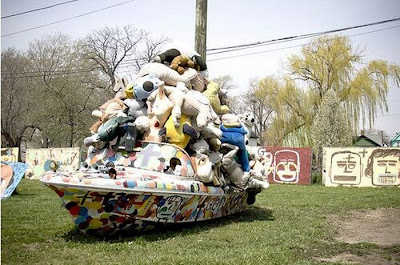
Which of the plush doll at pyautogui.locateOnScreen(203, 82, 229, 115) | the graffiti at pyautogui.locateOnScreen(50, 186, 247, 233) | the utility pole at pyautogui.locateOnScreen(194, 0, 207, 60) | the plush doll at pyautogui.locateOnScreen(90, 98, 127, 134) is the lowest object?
the graffiti at pyautogui.locateOnScreen(50, 186, 247, 233)

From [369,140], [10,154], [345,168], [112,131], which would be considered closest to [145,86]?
[112,131]

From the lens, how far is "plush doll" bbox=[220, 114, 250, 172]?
863cm

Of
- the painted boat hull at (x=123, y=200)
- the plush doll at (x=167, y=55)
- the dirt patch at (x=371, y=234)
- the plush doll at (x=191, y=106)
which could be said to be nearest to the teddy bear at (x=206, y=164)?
the painted boat hull at (x=123, y=200)

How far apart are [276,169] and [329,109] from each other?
7498 millimetres

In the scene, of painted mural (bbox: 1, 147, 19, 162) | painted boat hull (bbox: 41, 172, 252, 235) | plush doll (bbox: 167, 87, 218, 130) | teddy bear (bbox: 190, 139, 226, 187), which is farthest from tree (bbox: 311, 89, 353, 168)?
painted boat hull (bbox: 41, 172, 252, 235)

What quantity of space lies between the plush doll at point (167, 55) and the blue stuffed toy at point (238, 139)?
5.99 feet

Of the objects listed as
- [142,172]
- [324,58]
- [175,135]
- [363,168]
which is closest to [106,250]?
[142,172]

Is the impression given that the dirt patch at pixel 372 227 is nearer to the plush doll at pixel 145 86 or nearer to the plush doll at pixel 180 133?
the plush doll at pixel 180 133

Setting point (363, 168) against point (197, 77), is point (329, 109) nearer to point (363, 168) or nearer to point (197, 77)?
point (363, 168)

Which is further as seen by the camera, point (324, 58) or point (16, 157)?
point (324, 58)

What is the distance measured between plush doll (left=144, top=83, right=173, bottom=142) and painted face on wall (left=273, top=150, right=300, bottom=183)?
16.4m

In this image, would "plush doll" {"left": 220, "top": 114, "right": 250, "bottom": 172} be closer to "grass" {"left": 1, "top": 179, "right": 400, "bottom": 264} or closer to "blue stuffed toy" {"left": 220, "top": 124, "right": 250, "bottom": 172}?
"blue stuffed toy" {"left": 220, "top": 124, "right": 250, "bottom": 172}

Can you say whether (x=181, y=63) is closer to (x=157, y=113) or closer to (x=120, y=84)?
(x=120, y=84)

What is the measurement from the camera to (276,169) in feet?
77.5
